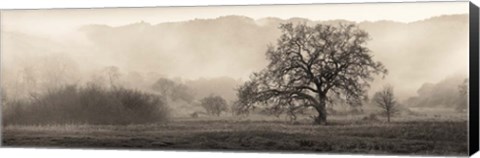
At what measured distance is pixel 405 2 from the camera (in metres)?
12.5

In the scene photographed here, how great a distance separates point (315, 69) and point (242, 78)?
83 cm

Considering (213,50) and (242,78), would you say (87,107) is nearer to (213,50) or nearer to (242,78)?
(213,50)

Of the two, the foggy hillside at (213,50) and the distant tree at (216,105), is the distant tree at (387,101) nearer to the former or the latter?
the foggy hillside at (213,50)

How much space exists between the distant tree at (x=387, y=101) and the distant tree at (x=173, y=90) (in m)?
2.12

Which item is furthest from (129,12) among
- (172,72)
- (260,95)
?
(260,95)

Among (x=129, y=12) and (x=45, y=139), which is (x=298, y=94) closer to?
(x=129, y=12)

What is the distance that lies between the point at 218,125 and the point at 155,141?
30.8 inches

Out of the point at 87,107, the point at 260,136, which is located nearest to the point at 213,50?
the point at 260,136

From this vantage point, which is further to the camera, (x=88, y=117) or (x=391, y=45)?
A: (x=88, y=117)

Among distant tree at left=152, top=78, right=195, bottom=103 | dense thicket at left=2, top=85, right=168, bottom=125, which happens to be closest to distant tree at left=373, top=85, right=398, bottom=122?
distant tree at left=152, top=78, right=195, bottom=103

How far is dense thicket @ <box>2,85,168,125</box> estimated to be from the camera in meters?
13.4

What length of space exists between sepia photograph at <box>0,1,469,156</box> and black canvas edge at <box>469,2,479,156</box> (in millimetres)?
76

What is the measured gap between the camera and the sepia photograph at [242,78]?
12445 millimetres

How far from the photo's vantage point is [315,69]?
12883 mm
